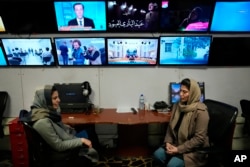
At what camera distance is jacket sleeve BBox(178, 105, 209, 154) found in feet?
7.34

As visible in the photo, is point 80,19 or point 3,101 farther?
point 3,101

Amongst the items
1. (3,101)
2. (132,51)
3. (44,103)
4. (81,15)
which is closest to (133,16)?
(132,51)

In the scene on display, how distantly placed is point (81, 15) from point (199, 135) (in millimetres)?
1923

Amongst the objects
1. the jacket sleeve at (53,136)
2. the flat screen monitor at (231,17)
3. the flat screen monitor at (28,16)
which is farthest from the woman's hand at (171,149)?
the flat screen monitor at (28,16)

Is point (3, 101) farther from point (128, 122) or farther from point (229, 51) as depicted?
point (229, 51)

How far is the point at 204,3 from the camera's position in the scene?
2.83 meters

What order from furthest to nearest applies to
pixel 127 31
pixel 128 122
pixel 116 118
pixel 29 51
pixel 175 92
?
pixel 175 92
pixel 29 51
pixel 127 31
pixel 116 118
pixel 128 122

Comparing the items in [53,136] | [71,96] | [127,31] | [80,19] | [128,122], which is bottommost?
[128,122]

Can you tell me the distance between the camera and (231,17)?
2930 mm

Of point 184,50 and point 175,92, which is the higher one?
point 184,50

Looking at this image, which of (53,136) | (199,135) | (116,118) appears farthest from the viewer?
(116,118)

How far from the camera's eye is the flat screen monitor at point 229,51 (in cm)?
309

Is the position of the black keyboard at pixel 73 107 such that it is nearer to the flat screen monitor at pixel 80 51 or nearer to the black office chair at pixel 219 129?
the flat screen monitor at pixel 80 51

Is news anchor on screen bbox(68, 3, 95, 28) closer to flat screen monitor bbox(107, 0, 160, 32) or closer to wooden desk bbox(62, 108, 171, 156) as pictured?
flat screen monitor bbox(107, 0, 160, 32)
